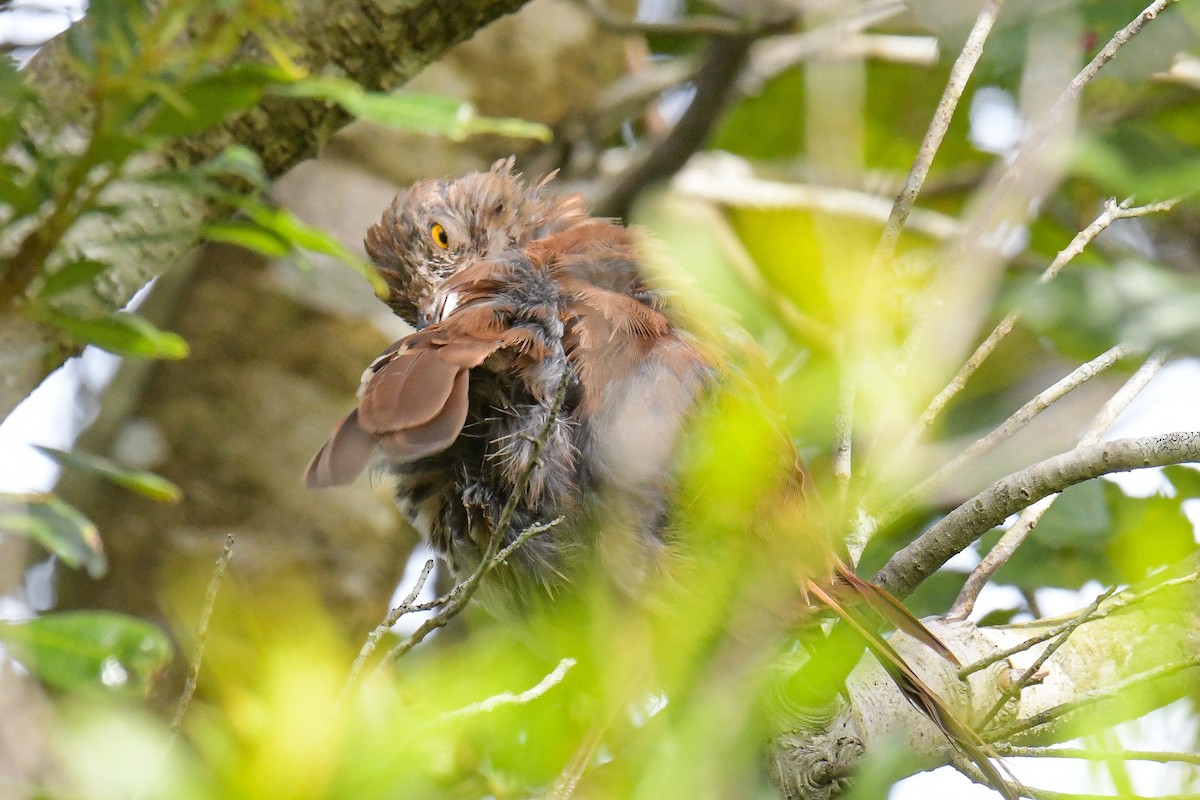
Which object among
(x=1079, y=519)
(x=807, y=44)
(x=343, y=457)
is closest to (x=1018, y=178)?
(x=1079, y=519)

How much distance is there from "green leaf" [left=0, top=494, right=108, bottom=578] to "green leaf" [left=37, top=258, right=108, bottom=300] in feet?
0.52

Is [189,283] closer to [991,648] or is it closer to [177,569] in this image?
[177,569]

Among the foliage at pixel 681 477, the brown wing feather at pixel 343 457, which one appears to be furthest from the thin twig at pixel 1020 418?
the brown wing feather at pixel 343 457

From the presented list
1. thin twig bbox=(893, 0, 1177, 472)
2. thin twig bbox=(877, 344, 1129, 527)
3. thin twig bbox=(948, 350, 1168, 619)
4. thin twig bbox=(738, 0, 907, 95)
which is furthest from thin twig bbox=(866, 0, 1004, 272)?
thin twig bbox=(738, 0, 907, 95)

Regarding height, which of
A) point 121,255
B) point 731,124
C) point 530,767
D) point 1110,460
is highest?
point 121,255

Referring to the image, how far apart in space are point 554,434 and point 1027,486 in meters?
0.72

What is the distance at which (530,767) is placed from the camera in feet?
3.69

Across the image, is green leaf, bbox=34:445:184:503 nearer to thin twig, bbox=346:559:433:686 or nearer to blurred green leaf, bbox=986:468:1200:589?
thin twig, bbox=346:559:433:686

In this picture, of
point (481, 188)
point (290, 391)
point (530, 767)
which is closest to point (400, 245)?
point (481, 188)

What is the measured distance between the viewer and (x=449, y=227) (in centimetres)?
291

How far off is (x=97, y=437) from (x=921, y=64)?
9.73ft

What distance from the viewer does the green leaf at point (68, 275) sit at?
89 centimetres

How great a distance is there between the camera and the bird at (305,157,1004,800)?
1.66 metres

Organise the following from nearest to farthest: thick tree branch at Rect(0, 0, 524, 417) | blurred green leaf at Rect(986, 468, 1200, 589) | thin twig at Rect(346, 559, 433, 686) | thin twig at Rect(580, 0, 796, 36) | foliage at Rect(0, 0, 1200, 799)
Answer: foliage at Rect(0, 0, 1200, 799) → thin twig at Rect(346, 559, 433, 686) → thick tree branch at Rect(0, 0, 524, 417) → blurred green leaf at Rect(986, 468, 1200, 589) → thin twig at Rect(580, 0, 796, 36)
